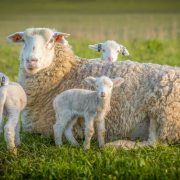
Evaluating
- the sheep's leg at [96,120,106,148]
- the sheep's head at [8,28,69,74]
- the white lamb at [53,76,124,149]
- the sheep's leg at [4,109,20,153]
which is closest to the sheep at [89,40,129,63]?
the sheep's head at [8,28,69,74]

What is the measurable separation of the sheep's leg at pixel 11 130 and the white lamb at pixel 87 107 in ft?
1.82

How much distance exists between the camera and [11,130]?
303 inches

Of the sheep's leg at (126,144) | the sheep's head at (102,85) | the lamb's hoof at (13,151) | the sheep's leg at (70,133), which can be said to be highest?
the sheep's head at (102,85)

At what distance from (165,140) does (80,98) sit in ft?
3.85

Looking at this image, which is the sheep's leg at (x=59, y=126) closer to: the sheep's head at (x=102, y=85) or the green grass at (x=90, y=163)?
the green grass at (x=90, y=163)

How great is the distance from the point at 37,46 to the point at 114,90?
1099 millimetres

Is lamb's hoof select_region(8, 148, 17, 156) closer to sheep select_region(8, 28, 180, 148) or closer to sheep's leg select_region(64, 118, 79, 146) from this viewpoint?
sheep's leg select_region(64, 118, 79, 146)

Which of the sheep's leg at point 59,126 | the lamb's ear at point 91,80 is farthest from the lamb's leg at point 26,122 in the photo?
the lamb's ear at point 91,80

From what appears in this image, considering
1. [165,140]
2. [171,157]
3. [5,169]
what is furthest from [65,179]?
[165,140]

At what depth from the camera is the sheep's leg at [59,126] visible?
8.05 metres

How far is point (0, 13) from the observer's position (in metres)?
49.4

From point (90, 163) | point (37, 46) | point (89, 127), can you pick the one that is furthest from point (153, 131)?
point (37, 46)

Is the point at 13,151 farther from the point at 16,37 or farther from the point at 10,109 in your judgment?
the point at 16,37

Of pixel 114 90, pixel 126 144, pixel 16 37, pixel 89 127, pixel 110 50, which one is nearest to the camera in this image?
pixel 89 127
